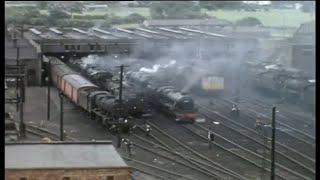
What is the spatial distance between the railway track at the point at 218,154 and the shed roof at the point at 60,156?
11.5 ft

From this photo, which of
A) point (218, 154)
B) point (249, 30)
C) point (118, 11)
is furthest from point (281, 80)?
point (118, 11)

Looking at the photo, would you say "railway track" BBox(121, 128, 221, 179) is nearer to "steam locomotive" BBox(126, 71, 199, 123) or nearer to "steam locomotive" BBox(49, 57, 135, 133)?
"steam locomotive" BBox(49, 57, 135, 133)

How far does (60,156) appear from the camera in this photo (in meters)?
5.73

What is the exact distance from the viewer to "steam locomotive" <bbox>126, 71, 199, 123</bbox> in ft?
44.1

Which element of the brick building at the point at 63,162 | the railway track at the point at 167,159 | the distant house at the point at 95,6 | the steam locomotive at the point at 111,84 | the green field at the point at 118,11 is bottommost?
the railway track at the point at 167,159

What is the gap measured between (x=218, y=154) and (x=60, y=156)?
17.0 feet

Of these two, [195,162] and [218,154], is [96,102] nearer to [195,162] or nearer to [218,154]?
[218,154]

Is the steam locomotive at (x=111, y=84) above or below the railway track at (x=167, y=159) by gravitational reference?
above

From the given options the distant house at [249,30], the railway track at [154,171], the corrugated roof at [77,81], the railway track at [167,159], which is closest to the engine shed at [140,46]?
the distant house at [249,30]

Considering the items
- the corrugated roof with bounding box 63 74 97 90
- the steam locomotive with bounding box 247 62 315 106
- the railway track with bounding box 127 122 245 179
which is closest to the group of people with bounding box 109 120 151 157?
the railway track with bounding box 127 122 245 179

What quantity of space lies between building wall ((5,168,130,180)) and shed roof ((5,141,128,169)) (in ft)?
0.17

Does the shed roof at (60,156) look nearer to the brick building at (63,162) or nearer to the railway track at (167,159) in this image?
the brick building at (63,162)

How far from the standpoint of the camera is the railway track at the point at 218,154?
30.4ft

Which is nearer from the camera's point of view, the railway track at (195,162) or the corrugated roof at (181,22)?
the railway track at (195,162)
